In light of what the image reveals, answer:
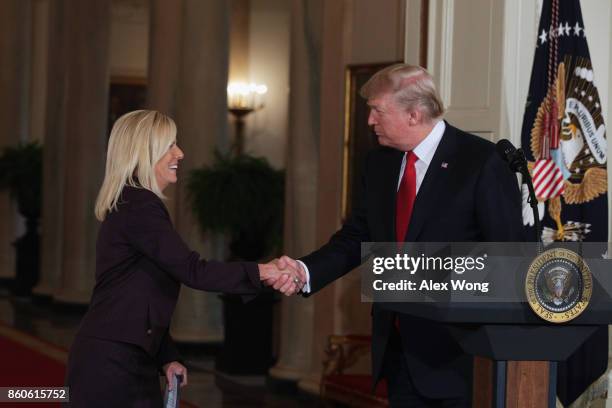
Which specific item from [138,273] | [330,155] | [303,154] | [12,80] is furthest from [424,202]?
[12,80]

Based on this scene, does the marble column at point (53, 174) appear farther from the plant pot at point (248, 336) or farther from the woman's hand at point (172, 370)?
the woman's hand at point (172, 370)

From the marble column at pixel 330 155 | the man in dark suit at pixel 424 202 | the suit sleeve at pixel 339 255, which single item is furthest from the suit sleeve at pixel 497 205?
the marble column at pixel 330 155

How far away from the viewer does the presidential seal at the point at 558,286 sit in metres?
3.34

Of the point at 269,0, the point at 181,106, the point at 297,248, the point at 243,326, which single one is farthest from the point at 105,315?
the point at 269,0

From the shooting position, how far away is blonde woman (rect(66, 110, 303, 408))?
3879 mm

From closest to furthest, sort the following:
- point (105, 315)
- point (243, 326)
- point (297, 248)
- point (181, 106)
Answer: point (105, 315) < point (297, 248) < point (243, 326) < point (181, 106)

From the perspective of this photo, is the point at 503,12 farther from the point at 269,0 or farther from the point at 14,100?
the point at 14,100

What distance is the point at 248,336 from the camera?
10.3 metres

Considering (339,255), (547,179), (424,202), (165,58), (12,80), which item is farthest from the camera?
(12,80)

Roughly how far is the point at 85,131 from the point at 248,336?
5271 millimetres

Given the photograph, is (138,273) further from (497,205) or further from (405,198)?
(497,205)

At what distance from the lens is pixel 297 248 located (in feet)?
30.1

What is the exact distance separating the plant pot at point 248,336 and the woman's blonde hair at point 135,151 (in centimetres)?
634

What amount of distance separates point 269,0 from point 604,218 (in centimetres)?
1196
